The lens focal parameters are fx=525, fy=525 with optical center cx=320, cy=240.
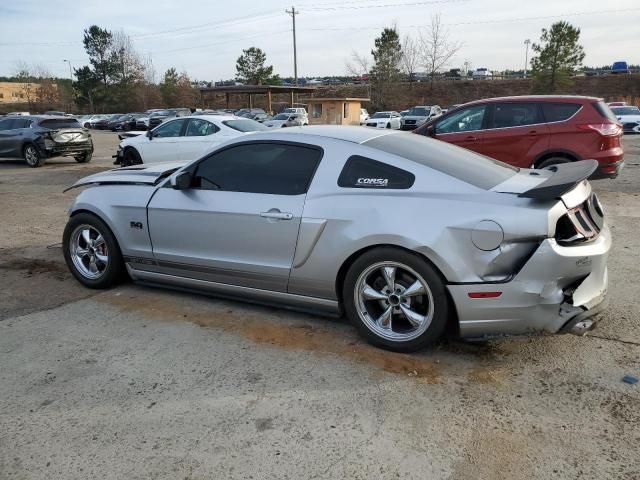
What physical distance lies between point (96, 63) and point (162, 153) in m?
67.0

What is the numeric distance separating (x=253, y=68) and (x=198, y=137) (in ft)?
217

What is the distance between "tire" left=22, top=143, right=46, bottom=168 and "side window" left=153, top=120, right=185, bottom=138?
600 centimetres

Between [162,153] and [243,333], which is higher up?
[162,153]

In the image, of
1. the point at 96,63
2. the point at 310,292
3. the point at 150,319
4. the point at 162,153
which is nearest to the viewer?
the point at 310,292

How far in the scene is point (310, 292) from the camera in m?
3.88

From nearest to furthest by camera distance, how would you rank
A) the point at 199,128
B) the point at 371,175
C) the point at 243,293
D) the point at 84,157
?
the point at 371,175, the point at 243,293, the point at 199,128, the point at 84,157

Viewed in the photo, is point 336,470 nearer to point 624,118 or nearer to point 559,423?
point 559,423

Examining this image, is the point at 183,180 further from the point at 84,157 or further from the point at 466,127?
the point at 84,157

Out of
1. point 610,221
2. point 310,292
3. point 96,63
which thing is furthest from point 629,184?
point 96,63

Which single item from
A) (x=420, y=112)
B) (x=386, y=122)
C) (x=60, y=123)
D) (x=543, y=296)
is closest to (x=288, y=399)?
(x=543, y=296)

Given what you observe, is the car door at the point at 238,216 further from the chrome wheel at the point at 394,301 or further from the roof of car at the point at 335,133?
the chrome wheel at the point at 394,301

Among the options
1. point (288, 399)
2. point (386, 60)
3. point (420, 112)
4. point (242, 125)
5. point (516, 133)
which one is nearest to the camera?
point (288, 399)

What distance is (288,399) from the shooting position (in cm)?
310

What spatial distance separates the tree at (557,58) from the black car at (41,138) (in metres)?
46.9
